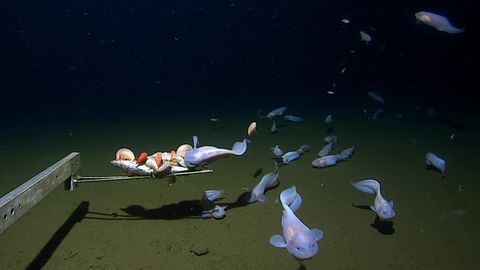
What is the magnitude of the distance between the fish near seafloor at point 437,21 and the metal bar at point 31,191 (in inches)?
247

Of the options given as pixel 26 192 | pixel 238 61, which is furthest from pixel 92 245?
pixel 238 61

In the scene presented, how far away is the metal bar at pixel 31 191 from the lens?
275 cm

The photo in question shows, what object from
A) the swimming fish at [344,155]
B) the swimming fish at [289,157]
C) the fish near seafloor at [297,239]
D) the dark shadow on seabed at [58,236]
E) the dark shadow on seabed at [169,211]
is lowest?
the dark shadow on seabed at [58,236]

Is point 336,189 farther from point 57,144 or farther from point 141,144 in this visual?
point 57,144

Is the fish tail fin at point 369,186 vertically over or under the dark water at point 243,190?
over

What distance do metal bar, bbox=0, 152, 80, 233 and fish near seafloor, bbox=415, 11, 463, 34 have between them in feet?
20.6

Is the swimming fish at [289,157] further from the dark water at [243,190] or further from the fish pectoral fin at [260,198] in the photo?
the fish pectoral fin at [260,198]

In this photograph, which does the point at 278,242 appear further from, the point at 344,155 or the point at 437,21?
the point at 437,21

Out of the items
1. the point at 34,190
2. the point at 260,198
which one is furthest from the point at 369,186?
the point at 34,190

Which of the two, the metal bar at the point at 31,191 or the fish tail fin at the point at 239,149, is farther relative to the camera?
the fish tail fin at the point at 239,149

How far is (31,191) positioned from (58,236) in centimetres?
178

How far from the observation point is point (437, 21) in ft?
19.2

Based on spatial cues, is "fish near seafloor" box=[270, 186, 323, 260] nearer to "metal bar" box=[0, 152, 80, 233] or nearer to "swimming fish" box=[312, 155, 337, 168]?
"metal bar" box=[0, 152, 80, 233]

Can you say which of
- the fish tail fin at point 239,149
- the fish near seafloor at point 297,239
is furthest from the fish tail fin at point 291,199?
the fish tail fin at point 239,149
